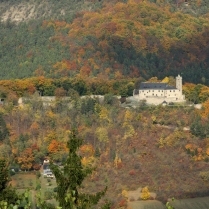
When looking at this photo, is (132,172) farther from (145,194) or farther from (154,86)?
(154,86)

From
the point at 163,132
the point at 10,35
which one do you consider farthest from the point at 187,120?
the point at 10,35

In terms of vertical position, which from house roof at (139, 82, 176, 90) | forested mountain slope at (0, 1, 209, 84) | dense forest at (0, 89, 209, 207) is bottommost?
dense forest at (0, 89, 209, 207)

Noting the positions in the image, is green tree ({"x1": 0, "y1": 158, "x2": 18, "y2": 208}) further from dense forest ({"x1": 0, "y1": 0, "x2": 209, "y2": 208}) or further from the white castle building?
the white castle building

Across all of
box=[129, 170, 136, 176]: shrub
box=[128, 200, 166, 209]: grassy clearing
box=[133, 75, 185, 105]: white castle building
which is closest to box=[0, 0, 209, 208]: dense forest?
box=[129, 170, 136, 176]: shrub

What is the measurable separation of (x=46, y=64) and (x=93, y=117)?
55.3 ft

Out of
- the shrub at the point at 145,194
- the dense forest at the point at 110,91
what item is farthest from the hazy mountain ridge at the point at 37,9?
the shrub at the point at 145,194

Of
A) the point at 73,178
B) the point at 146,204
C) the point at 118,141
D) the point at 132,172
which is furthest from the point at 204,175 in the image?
the point at 73,178

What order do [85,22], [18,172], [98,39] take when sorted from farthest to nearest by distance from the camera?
[85,22]
[98,39]
[18,172]

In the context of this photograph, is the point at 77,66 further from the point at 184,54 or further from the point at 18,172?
the point at 18,172

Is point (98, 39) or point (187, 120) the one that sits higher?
point (98, 39)

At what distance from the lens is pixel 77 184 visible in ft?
44.6

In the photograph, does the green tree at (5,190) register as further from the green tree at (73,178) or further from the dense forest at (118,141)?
the dense forest at (118,141)

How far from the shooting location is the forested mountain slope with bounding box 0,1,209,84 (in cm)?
6444

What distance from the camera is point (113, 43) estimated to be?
223 ft
